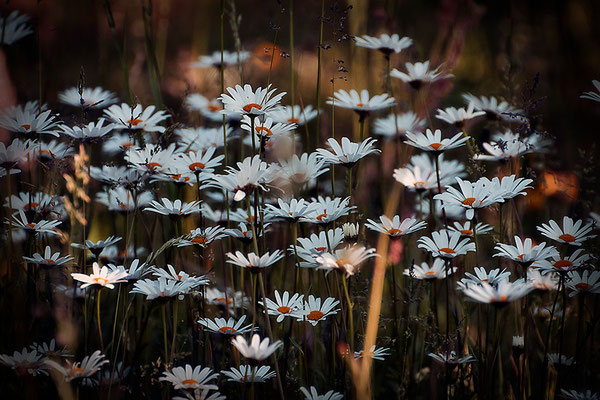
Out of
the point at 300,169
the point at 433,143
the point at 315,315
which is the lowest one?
the point at 315,315

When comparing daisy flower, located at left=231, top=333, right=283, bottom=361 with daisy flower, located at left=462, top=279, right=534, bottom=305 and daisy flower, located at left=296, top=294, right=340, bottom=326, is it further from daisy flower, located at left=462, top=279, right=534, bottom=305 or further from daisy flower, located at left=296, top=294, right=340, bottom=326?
daisy flower, located at left=462, top=279, right=534, bottom=305

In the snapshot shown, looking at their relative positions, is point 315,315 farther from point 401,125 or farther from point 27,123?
point 401,125

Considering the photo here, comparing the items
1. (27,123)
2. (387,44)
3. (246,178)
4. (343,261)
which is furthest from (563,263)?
(27,123)

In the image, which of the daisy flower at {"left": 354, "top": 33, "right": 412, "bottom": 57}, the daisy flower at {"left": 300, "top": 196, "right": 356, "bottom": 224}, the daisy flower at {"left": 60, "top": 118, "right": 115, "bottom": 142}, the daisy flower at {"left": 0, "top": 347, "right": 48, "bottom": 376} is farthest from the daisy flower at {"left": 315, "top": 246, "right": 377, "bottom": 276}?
the daisy flower at {"left": 354, "top": 33, "right": 412, "bottom": 57}

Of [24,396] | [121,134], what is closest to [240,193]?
[24,396]

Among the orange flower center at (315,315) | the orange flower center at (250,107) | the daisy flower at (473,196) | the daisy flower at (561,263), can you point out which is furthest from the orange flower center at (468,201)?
the orange flower center at (250,107)

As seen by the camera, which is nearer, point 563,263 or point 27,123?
point 563,263

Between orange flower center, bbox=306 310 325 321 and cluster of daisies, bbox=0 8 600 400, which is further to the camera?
orange flower center, bbox=306 310 325 321
